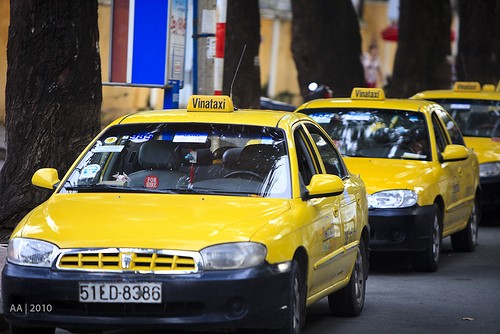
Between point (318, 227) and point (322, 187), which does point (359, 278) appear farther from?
point (322, 187)

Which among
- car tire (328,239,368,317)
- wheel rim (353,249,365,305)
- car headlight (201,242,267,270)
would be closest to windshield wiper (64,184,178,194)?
car headlight (201,242,267,270)

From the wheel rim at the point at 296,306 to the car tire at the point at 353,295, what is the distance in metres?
1.68

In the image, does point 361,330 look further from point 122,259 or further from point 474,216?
point 474,216

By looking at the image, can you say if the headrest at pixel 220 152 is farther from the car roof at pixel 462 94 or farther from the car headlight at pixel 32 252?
the car roof at pixel 462 94

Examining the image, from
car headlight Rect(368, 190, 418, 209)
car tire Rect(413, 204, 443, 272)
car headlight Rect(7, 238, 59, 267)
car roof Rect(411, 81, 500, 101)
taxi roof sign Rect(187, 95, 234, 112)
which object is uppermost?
taxi roof sign Rect(187, 95, 234, 112)

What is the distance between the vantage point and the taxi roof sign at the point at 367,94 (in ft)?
44.9

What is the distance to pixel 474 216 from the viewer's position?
14.6 metres

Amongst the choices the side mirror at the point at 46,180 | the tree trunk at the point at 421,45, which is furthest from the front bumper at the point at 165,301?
the tree trunk at the point at 421,45

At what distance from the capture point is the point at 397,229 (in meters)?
12.0

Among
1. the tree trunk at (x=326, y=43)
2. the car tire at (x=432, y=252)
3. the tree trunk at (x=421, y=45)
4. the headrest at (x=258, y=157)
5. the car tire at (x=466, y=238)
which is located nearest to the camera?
the headrest at (x=258, y=157)

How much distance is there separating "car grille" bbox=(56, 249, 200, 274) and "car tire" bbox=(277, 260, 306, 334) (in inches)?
25.7

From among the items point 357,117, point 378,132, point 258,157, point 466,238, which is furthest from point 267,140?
point 466,238

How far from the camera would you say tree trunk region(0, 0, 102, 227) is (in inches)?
468

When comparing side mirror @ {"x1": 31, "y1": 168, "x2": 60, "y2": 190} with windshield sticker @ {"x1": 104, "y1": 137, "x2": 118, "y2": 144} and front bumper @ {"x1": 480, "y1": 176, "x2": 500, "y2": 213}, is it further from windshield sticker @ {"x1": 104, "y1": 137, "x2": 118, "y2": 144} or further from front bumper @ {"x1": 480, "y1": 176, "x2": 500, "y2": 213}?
front bumper @ {"x1": 480, "y1": 176, "x2": 500, "y2": 213}
